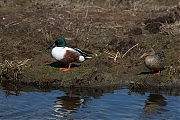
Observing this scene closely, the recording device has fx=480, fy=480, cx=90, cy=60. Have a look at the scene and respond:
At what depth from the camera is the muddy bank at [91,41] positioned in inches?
432

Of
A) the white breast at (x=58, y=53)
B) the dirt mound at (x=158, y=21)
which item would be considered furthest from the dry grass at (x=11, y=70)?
the dirt mound at (x=158, y=21)

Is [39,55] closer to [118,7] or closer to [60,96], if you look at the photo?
[60,96]

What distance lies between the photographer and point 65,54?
11.2 metres

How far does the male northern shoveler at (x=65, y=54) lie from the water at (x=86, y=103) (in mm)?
1017

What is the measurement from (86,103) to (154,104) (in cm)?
135

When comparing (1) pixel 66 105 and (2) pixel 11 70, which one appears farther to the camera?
(2) pixel 11 70

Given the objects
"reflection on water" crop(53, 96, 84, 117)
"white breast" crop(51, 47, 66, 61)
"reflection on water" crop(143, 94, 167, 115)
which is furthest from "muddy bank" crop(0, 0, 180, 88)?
"reflection on water" crop(53, 96, 84, 117)

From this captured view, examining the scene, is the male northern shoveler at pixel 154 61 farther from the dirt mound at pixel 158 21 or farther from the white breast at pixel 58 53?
the dirt mound at pixel 158 21

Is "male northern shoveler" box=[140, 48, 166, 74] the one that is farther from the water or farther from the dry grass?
the dry grass

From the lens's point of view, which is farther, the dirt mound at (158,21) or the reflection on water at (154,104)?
the dirt mound at (158,21)

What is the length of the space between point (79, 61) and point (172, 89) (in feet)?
7.76

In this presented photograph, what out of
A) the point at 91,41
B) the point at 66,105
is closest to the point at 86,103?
the point at 66,105

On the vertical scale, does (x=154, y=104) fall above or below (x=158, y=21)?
below

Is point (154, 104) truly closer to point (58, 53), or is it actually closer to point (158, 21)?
point (58, 53)
